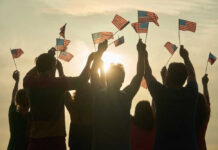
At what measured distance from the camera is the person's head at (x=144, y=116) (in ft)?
21.5

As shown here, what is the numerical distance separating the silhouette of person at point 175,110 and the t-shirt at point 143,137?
4.93 feet

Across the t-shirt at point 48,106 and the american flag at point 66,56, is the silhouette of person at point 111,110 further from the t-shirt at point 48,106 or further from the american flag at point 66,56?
the american flag at point 66,56

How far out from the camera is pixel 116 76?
5242mm

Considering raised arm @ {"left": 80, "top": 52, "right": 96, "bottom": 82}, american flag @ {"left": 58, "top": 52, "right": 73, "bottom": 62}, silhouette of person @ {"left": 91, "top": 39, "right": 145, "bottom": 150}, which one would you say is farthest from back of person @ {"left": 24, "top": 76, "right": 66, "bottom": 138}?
american flag @ {"left": 58, "top": 52, "right": 73, "bottom": 62}

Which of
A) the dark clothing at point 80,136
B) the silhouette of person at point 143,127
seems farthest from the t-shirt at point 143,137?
the dark clothing at point 80,136

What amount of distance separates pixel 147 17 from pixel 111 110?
3027mm

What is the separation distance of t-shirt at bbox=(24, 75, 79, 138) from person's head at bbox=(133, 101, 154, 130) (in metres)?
1.53

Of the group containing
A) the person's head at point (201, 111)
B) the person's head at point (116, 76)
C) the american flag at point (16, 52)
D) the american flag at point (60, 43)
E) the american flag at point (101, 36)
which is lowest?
the person's head at point (201, 111)

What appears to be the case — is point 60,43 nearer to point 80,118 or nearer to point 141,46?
point 80,118

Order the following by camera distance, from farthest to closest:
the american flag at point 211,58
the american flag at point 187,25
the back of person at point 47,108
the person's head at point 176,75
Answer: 1. the american flag at point 211,58
2. the american flag at point 187,25
3. the back of person at point 47,108
4. the person's head at point 176,75

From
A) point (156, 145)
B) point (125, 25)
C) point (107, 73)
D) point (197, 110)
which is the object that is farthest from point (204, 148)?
point (125, 25)

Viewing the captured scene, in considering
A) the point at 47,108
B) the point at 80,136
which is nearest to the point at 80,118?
the point at 80,136

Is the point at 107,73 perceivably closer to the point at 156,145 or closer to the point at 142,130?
the point at 156,145

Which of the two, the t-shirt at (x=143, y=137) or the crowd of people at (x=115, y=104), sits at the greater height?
the crowd of people at (x=115, y=104)
